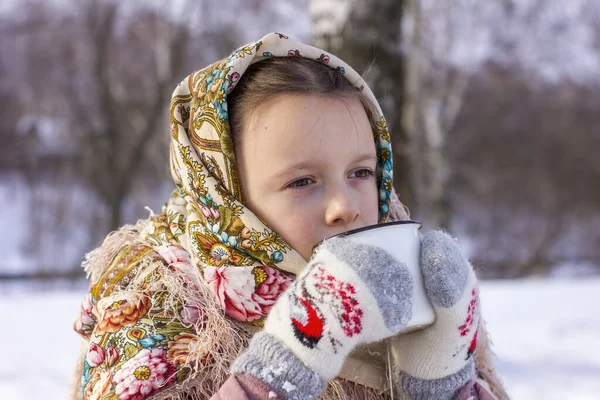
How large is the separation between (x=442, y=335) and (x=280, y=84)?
67 cm

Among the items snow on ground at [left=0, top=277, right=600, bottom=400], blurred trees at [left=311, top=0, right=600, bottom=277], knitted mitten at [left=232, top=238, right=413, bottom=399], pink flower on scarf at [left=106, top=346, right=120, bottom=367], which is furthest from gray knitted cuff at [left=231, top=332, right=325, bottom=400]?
blurred trees at [left=311, top=0, right=600, bottom=277]

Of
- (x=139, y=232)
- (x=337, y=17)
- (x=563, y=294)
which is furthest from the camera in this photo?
(x=563, y=294)

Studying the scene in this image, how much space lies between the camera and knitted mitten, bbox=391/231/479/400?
1.23 meters

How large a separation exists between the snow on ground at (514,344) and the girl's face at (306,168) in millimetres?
2145

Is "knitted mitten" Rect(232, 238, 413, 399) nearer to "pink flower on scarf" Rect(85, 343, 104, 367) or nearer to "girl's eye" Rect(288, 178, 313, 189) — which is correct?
"girl's eye" Rect(288, 178, 313, 189)

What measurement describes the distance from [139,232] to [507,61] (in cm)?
1424

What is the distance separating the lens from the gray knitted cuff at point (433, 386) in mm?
1274

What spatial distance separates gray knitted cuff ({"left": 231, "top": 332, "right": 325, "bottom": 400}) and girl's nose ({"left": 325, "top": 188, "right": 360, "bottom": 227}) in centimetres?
32

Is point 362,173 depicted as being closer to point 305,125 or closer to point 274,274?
point 305,125

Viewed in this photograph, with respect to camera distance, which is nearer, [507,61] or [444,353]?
[444,353]

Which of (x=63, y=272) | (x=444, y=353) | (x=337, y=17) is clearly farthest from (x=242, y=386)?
(x=63, y=272)

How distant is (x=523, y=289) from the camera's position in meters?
6.77

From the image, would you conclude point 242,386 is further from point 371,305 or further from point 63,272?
point 63,272

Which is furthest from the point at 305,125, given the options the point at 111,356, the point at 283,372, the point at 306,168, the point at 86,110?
the point at 86,110
